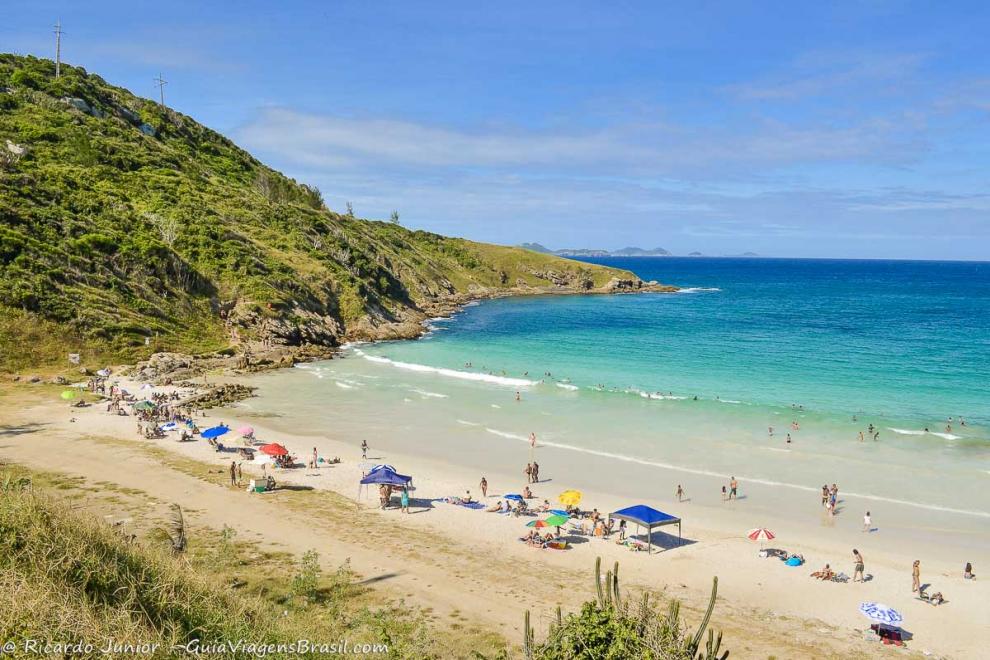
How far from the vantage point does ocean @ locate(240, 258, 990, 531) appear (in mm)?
33719

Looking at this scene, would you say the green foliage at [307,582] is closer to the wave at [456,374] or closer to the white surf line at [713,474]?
the white surf line at [713,474]

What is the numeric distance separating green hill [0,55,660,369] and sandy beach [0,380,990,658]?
2153 cm

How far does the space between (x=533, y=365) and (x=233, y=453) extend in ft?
115

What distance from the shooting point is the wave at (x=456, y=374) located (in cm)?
5544

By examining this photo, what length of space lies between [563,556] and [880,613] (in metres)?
10.1

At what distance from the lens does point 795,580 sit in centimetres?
2180

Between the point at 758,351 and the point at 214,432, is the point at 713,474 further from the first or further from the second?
the point at 758,351

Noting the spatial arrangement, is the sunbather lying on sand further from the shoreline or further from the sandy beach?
the shoreline

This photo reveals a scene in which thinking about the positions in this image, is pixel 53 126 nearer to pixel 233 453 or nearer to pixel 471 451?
pixel 233 453

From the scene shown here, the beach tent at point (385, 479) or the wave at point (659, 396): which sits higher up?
the wave at point (659, 396)

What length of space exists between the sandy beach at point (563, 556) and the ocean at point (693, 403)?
4.35 metres

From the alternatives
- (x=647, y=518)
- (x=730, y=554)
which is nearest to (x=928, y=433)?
(x=730, y=554)

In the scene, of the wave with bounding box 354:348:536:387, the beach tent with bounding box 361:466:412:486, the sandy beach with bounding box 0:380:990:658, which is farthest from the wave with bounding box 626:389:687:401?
the beach tent with bounding box 361:466:412:486

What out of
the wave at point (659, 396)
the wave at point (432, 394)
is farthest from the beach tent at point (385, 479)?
the wave at point (659, 396)
